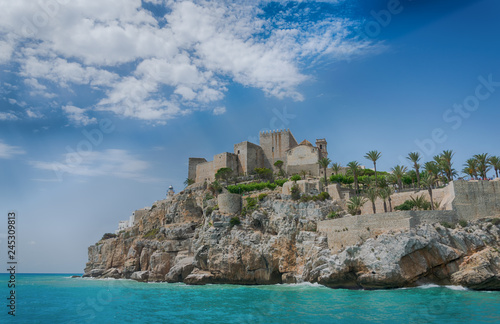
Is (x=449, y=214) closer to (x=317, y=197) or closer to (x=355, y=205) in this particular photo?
(x=355, y=205)

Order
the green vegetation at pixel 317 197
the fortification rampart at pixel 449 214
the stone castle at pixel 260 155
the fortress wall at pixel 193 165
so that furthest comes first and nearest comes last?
1. the fortress wall at pixel 193 165
2. the stone castle at pixel 260 155
3. the green vegetation at pixel 317 197
4. the fortification rampart at pixel 449 214

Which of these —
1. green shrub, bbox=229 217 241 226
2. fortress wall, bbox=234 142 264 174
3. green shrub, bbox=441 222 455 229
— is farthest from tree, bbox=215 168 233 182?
green shrub, bbox=441 222 455 229

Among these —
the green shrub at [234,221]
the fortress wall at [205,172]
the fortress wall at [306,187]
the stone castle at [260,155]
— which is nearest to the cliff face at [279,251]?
the green shrub at [234,221]

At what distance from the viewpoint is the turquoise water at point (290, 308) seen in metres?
19.2

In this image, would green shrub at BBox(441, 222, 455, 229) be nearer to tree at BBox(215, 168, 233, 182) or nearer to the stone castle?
the stone castle

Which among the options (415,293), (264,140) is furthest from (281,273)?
(264,140)

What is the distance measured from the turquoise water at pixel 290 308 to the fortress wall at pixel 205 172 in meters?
33.2

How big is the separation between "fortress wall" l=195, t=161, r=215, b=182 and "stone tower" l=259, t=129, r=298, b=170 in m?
9.29

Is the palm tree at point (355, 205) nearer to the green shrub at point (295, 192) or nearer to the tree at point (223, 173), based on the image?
the green shrub at point (295, 192)

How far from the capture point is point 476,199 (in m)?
31.9

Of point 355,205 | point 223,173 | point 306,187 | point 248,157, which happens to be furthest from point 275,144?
point 355,205

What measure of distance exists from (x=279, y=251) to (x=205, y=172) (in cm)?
2939

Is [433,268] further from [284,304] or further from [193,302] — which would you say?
[193,302]

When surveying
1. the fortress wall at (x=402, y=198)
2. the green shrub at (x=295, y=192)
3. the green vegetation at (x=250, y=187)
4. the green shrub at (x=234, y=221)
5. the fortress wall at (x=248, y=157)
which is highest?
the fortress wall at (x=248, y=157)
